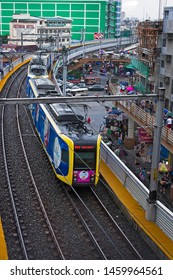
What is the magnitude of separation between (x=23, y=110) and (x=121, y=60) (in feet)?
127

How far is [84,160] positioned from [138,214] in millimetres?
2471

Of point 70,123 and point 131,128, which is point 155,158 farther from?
point 131,128

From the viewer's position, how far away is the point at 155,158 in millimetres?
10875

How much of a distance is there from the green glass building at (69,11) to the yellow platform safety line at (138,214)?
80.7 meters

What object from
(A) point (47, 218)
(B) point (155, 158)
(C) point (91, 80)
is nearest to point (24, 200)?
(A) point (47, 218)

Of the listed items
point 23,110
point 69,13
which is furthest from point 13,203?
point 69,13

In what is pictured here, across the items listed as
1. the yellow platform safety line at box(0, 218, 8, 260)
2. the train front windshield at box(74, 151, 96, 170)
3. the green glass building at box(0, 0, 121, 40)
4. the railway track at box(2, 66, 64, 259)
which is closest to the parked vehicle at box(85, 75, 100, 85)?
the railway track at box(2, 66, 64, 259)

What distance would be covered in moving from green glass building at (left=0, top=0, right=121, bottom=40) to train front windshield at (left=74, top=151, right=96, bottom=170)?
8141 cm

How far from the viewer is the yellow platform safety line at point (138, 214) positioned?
10258mm

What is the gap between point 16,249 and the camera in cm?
1024

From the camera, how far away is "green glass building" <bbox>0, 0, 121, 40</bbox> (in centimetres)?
9169

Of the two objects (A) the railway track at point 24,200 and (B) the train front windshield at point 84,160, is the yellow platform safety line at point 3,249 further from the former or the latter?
(B) the train front windshield at point 84,160

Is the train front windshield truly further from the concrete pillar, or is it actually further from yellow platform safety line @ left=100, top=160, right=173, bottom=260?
the concrete pillar

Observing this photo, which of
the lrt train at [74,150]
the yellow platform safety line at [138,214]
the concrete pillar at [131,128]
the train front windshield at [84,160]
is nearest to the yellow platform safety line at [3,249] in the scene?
the lrt train at [74,150]
